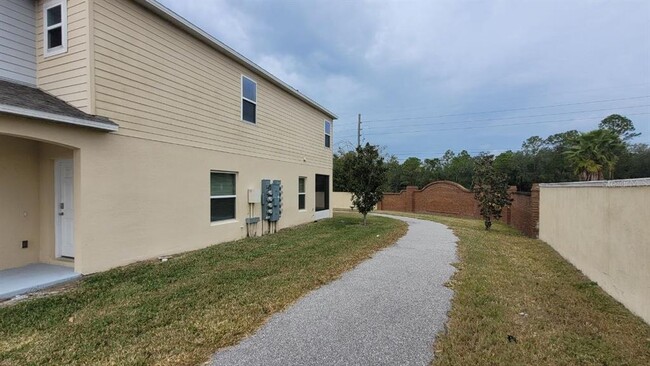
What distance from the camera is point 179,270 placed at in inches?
255

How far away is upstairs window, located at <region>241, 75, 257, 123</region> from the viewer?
34.5 feet

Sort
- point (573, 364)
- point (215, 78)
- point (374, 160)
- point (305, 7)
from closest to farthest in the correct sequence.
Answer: point (573, 364)
point (215, 78)
point (305, 7)
point (374, 160)

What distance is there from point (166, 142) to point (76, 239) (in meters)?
2.68

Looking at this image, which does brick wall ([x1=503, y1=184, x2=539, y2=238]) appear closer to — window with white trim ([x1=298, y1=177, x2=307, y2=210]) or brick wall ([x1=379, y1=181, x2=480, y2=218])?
brick wall ([x1=379, y1=181, x2=480, y2=218])

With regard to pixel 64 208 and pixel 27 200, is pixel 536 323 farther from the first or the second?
pixel 27 200

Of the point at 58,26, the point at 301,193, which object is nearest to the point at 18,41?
the point at 58,26

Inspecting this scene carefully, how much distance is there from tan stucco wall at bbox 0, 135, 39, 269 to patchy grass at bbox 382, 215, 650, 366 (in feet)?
24.3

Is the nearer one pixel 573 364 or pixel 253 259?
pixel 573 364

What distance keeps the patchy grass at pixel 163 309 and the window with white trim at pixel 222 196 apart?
6.03ft

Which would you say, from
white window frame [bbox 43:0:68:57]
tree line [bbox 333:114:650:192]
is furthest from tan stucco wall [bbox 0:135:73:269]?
tree line [bbox 333:114:650:192]

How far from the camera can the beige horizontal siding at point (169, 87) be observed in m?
6.59

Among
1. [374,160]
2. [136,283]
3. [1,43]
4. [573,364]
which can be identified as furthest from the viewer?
[374,160]

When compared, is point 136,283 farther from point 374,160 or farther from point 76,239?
point 374,160

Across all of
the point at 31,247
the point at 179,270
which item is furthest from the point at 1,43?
the point at 179,270
